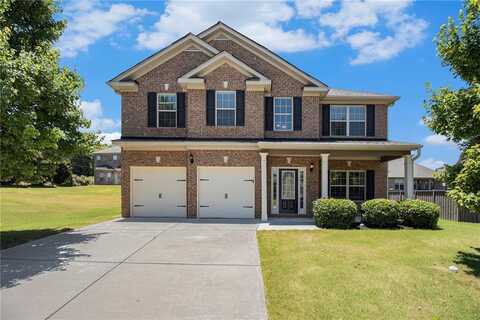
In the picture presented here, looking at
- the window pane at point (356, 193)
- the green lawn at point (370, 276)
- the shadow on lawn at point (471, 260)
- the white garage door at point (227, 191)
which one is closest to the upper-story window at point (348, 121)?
the window pane at point (356, 193)

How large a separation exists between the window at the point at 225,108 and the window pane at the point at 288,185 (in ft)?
11.7

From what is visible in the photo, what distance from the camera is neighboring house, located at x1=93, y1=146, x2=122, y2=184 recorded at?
67613 mm

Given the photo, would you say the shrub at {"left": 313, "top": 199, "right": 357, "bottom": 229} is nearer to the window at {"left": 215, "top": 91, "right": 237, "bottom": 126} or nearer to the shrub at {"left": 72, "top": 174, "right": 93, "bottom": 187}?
the window at {"left": 215, "top": 91, "right": 237, "bottom": 126}

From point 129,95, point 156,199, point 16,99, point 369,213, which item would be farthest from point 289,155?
point 16,99

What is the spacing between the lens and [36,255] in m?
10.2

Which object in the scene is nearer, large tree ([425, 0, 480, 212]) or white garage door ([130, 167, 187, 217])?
large tree ([425, 0, 480, 212])

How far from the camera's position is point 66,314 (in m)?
6.11

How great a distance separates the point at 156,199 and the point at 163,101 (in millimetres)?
4803

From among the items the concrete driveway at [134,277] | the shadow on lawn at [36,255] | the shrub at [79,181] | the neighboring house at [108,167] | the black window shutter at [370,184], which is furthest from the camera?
the neighboring house at [108,167]

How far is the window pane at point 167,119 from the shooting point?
18.9 meters

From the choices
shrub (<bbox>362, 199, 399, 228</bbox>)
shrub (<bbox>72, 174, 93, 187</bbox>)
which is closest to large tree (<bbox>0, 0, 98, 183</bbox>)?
shrub (<bbox>362, 199, 399, 228</bbox>)

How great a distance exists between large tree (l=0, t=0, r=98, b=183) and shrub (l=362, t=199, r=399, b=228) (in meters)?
10.7

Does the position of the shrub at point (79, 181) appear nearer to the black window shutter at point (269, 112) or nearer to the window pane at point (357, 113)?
the black window shutter at point (269, 112)

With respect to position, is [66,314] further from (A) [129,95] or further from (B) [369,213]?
(A) [129,95]
